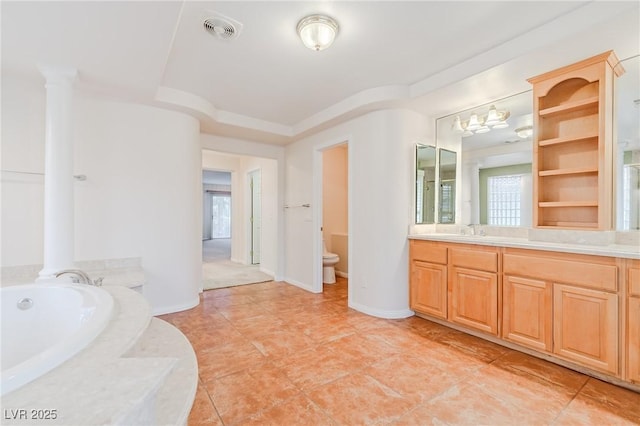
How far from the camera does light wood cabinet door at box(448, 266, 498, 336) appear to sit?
7.81 feet

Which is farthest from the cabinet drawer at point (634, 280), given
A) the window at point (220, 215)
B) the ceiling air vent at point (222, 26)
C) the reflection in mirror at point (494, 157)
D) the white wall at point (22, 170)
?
the window at point (220, 215)

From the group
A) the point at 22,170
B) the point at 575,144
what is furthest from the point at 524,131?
the point at 22,170

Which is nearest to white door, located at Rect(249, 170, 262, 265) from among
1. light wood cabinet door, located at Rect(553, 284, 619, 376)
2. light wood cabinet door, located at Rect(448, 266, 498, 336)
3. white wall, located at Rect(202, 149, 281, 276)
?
white wall, located at Rect(202, 149, 281, 276)

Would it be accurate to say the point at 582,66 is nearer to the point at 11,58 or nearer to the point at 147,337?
the point at 147,337

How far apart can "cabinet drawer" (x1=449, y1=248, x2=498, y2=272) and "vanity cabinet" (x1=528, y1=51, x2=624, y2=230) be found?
0.47m

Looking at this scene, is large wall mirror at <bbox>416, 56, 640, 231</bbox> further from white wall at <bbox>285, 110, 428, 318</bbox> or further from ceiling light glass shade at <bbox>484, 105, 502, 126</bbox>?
white wall at <bbox>285, 110, 428, 318</bbox>

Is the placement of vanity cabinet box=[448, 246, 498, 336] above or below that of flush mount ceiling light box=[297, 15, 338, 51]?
below

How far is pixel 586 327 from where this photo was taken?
1.88m

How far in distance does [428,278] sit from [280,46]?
249 cm

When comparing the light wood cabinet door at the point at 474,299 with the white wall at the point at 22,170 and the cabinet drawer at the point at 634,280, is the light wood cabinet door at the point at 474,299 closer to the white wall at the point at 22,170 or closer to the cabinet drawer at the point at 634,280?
the cabinet drawer at the point at 634,280

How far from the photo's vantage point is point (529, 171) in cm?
266

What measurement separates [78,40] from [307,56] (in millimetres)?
1573

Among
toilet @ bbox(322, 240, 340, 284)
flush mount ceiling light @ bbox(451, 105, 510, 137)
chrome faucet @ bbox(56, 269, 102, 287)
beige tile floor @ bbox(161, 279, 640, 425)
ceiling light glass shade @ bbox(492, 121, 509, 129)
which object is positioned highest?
flush mount ceiling light @ bbox(451, 105, 510, 137)

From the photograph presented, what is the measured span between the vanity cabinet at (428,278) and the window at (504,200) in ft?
2.21
